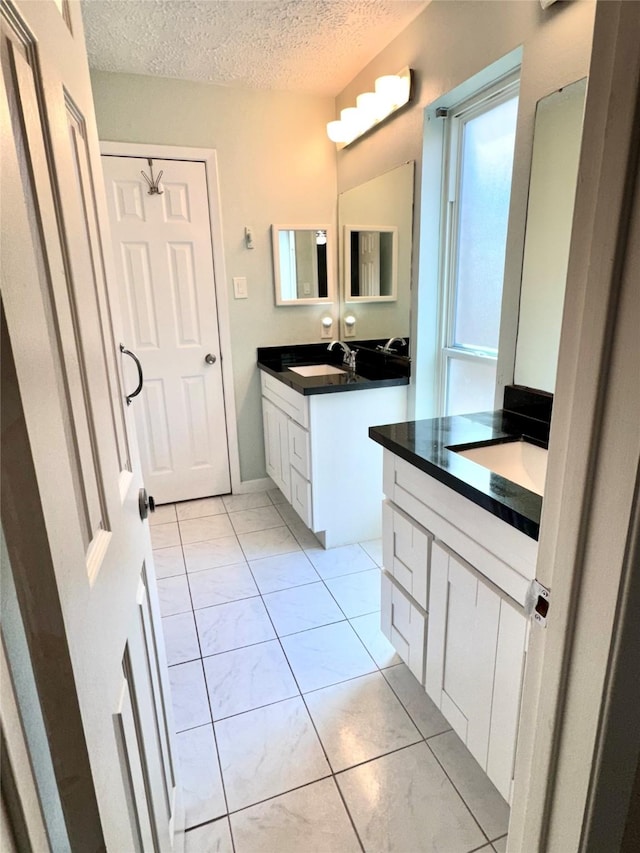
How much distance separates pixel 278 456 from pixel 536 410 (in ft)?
5.47

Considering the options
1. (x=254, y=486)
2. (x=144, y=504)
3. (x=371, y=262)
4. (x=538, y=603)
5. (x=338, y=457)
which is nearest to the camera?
(x=538, y=603)

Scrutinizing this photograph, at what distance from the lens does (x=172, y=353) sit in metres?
2.91

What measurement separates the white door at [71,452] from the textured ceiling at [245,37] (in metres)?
1.45

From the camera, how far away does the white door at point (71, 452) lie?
0.43 metres

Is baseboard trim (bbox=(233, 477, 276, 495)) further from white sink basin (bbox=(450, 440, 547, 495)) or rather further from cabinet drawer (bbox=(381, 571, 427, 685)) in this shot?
white sink basin (bbox=(450, 440, 547, 495))

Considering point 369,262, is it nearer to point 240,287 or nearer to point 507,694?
point 240,287

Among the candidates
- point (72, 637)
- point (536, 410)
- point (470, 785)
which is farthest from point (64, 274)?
point (470, 785)

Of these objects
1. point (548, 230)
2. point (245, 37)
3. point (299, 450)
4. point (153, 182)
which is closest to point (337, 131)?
point (245, 37)

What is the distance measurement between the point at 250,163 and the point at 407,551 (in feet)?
8.05

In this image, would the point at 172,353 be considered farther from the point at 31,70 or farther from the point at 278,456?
the point at 31,70

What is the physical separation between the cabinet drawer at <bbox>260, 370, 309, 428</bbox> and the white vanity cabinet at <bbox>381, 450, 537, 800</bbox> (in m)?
0.91

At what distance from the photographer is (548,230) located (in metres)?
1.54

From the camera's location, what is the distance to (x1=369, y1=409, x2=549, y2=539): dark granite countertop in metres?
1.04

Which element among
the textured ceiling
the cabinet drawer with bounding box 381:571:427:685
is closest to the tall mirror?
the textured ceiling
